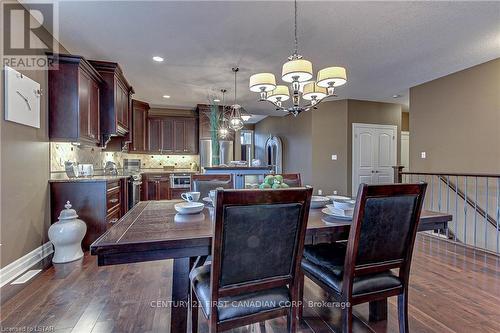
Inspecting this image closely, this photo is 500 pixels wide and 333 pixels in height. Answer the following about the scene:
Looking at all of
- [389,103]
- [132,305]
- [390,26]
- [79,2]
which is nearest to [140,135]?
[79,2]

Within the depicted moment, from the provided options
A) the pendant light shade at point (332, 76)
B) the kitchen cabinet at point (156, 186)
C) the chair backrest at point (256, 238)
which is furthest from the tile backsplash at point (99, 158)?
the pendant light shade at point (332, 76)

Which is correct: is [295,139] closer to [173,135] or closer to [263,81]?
[173,135]

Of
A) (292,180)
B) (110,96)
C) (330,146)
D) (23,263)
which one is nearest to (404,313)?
(292,180)

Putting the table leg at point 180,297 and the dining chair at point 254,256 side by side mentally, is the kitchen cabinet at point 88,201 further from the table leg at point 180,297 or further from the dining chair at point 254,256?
the dining chair at point 254,256

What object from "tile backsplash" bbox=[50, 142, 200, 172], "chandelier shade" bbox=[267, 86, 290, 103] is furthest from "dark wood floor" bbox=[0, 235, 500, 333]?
"chandelier shade" bbox=[267, 86, 290, 103]

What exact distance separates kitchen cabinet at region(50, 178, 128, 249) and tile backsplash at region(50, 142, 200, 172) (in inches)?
11.5

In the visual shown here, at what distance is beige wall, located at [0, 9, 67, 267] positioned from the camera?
220cm

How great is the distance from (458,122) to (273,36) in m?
3.48

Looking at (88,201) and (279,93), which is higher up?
(279,93)

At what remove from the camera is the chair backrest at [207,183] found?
7.88ft

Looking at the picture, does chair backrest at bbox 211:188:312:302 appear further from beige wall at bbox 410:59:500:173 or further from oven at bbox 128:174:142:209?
beige wall at bbox 410:59:500:173

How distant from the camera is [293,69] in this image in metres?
2.09

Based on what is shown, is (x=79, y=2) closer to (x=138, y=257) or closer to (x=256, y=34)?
(x=256, y=34)

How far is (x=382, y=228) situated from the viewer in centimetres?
131
